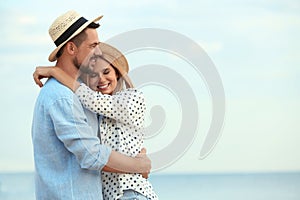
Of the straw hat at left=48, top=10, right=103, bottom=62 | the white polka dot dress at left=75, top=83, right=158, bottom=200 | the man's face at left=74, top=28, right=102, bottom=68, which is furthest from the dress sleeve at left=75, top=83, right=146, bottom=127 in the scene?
the straw hat at left=48, top=10, right=103, bottom=62

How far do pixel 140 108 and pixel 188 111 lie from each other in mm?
352

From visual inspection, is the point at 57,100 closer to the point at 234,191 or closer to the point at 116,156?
the point at 116,156

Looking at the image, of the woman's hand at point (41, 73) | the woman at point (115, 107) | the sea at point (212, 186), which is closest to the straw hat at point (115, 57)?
the woman at point (115, 107)

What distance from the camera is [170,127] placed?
10.4 feet

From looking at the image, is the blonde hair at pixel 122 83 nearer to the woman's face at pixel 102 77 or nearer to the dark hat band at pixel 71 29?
the woman's face at pixel 102 77

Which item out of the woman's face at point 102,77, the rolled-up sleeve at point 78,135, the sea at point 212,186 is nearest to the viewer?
the rolled-up sleeve at point 78,135

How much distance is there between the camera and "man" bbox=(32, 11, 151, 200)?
2750 mm

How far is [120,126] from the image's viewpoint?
285 cm

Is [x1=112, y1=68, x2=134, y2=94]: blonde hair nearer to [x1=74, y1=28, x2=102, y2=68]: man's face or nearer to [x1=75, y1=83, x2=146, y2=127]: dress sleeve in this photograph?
[x1=75, y1=83, x2=146, y2=127]: dress sleeve

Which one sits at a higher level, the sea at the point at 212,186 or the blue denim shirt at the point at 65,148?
the sea at the point at 212,186

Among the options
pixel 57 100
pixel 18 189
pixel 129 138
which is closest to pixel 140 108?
pixel 129 138

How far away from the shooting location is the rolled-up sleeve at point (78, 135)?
8.98 ft

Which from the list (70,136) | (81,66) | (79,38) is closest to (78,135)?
(70,136)

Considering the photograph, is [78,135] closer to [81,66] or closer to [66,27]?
[81,66]
